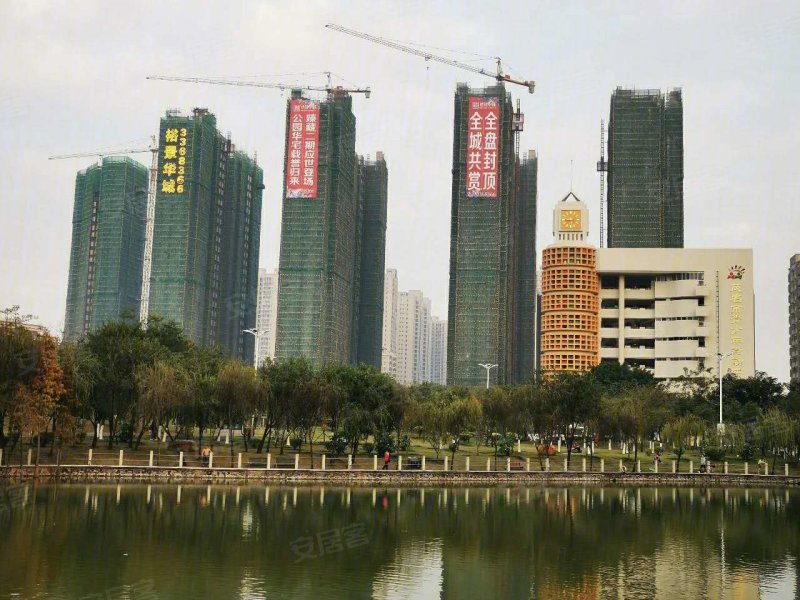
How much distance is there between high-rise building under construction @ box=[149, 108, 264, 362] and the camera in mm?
122750

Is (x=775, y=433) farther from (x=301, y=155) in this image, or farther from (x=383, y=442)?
(x=301, y=155)

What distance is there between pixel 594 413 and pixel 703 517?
18.2 meters

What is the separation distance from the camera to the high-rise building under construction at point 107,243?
463 feet

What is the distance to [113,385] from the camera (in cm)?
5028

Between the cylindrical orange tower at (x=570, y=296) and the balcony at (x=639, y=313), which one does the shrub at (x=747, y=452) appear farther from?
the balcony at (x=639, y=313)

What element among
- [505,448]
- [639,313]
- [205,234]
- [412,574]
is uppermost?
[205,234]

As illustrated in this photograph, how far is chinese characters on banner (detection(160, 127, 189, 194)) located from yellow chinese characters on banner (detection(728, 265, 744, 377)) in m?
72.2

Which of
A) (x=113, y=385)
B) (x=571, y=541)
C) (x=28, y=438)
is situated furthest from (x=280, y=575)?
(x=28, y=438)

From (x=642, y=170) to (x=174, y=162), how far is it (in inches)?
2499

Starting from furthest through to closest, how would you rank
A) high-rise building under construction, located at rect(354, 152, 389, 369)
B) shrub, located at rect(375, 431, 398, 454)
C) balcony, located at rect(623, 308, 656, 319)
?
high-rise building under construction, located at rect(354, 152, 389, 369) < balcony, located at rect(623, 308, 656, 319) < shrub, located at rect(375, 431, 398, 454)

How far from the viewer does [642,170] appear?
119062 mm

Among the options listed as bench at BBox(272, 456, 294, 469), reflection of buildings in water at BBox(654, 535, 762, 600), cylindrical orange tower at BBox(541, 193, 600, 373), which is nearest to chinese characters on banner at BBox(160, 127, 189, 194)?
cylindrical orange tower at BBox(541, 193, 600, 373)

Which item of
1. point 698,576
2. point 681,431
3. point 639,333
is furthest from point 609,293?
point 698,576

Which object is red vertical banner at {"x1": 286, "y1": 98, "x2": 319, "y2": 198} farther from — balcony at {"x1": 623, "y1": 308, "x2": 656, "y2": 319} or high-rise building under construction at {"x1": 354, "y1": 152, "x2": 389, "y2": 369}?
balcony at {"x1": 623, "y1": 308, "x2": 656, "y2": 319}
